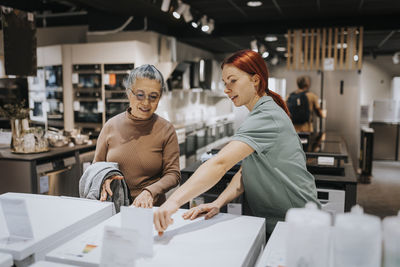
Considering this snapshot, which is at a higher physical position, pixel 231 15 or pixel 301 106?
pixel 231 15

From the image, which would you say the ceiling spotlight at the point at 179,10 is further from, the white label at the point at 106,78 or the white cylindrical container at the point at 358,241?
the white cylindrical container at the point at 358,241

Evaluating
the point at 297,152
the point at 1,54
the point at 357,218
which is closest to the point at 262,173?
the point at 297,152

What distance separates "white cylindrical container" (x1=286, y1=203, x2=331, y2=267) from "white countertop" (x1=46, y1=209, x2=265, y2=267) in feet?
0.90

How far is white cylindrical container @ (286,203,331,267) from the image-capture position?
0.88m

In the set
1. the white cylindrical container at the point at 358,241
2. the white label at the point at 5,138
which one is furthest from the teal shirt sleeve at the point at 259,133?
the white label at the point at 5,138

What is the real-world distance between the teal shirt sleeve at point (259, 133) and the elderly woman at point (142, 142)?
2.25 ft

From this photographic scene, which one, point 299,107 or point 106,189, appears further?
point 299,107

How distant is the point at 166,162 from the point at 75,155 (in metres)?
2.98

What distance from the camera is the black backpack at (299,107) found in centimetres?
574

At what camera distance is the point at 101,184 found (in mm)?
1827

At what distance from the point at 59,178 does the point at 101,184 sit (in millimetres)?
3261

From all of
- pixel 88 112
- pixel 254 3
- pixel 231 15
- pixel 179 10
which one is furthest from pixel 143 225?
pixel 231 15

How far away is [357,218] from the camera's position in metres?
0.88

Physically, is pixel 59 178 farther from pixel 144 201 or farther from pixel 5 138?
pixel 144 201
